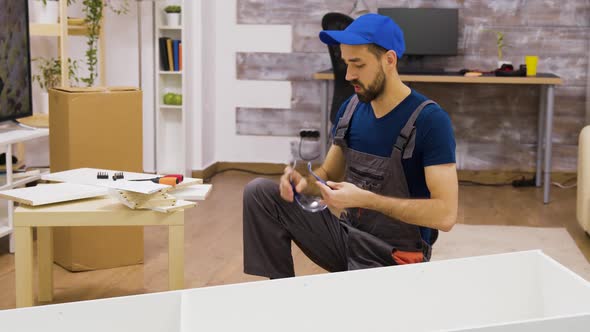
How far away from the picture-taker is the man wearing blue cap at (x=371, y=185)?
8.27ft

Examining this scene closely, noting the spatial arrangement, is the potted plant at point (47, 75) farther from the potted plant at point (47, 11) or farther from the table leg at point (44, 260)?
the table leg at point (44, 260)

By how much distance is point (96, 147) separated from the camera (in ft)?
12.3

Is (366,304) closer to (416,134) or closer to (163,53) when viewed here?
(416,134)

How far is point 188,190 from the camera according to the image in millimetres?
2916

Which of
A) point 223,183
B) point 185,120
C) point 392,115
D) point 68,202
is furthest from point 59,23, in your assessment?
point 392,115

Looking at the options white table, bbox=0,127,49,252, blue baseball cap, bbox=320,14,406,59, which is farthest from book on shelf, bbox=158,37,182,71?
blue baseball cap, bbox=320,14,406,59

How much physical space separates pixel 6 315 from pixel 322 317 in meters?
0.66

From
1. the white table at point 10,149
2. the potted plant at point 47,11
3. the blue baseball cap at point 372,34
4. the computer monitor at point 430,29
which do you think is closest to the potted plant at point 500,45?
the computer monitor at point 430,29

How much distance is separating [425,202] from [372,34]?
1.80 feet

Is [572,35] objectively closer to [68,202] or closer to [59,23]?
[59,23]

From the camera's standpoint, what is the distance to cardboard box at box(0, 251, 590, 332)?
167 cm

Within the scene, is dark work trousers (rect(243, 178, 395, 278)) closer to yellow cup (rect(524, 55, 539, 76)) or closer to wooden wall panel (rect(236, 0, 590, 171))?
yellow cup (rect(524, 55, 539, 76))

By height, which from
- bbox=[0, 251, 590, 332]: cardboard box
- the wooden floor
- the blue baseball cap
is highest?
the blue baseball cap

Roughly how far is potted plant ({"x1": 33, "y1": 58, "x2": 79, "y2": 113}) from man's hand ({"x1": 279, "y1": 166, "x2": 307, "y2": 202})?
3089 mm
